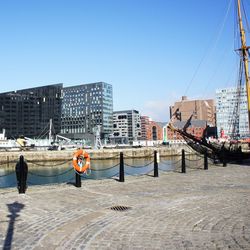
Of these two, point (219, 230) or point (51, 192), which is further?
point (51, 192)

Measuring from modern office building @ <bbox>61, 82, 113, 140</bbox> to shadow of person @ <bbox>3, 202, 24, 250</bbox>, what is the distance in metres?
166

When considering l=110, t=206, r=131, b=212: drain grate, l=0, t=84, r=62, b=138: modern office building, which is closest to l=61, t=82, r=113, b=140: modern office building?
l=0, t=84, r=62, b=138: modern office building

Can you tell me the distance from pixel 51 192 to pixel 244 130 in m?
174

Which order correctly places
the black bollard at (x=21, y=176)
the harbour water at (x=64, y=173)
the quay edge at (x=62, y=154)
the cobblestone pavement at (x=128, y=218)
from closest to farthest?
the cobblestone pavement at (x=128, y=218)
the black bollard at (x=21, y=176)
the harbour water at (x=64, y=173)
the quay edge at (x=62, y=154)

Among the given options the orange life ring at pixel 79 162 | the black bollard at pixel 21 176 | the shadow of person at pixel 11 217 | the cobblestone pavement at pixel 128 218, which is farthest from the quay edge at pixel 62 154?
the shadow of person at pixel 11 217

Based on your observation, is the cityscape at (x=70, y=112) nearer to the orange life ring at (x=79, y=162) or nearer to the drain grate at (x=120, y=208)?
the orange life ring at (x=79, y=162)

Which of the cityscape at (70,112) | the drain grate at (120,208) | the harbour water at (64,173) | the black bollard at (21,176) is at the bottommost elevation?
the harbour water at (64,173)

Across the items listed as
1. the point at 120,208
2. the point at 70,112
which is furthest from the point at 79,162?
the point at 70,112

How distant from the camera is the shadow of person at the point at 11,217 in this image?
6.27 metres

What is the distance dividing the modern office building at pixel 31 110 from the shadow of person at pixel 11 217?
176156 mm

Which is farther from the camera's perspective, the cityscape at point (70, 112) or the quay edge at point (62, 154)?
the cityscape at point (70, 112)

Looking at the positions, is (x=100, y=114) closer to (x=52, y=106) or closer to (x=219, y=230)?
(x=52, y=106)

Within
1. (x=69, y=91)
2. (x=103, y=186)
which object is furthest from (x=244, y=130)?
(x=103, y=186)

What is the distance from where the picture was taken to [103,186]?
1436cm
